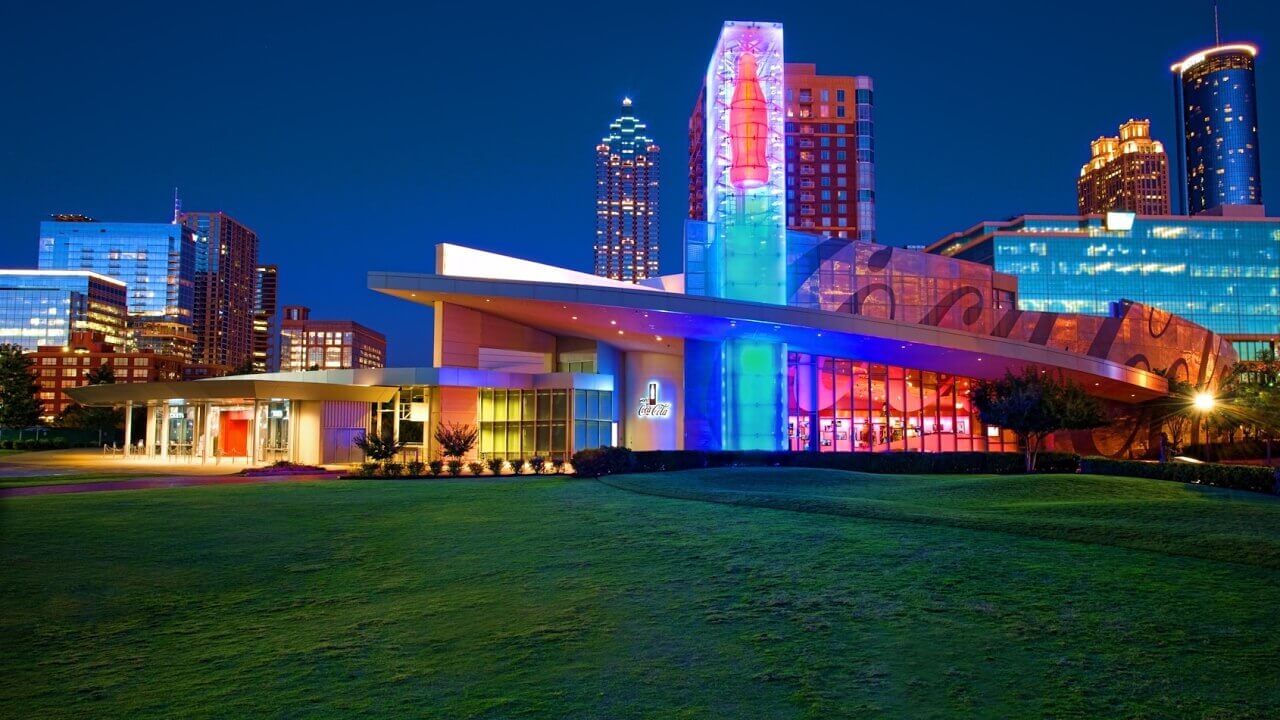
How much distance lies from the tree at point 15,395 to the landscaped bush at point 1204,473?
88.0m

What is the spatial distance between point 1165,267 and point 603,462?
122401 mm

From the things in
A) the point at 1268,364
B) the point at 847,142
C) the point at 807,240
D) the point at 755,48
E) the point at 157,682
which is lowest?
the point at 157,682

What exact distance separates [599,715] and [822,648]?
7.24 ft

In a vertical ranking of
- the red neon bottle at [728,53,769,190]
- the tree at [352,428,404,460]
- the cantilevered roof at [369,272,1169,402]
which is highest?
the red neon bottle at [728,53,769,190]

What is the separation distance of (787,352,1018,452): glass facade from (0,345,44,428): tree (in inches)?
2859

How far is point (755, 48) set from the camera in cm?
4884

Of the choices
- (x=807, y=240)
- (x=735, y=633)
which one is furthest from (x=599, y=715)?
(x=807, y=240)

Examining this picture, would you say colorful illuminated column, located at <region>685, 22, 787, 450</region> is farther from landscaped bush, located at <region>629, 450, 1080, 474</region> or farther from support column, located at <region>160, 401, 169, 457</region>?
support column, located at <region>160, 401, 169, 457</region>

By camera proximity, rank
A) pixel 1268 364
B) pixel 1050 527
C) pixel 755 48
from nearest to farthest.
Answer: pixel 1050 527
pixel 1268 364
pixel 755 48

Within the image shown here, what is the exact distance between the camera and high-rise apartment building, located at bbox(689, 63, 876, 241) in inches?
5212

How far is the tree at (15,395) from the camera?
77.9 meters

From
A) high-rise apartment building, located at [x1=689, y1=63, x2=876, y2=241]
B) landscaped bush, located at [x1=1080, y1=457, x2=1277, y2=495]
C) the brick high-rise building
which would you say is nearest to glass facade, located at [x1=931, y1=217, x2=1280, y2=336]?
high-rise apartment building, located at [x1=689, y1=63, x2=876, y2=241]

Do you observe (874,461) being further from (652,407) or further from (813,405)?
(652,407)

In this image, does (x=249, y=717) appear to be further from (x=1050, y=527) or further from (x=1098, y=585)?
(x=1050, y=527)
